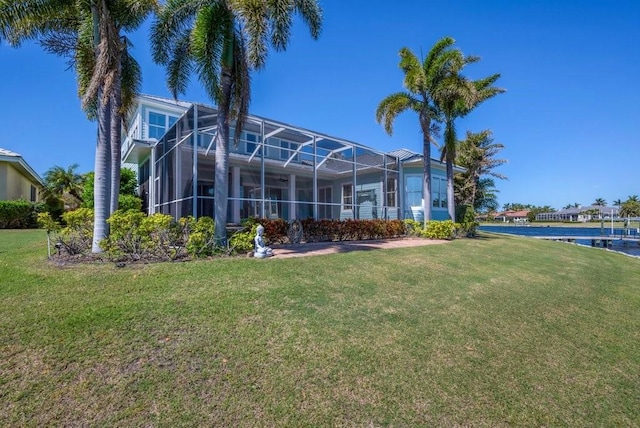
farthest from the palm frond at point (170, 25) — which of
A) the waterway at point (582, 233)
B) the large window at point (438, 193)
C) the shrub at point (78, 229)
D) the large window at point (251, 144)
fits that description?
the waterway at point (582, 233)

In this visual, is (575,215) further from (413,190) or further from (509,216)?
(413,190)

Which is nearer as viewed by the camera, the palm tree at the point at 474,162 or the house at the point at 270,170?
the house at the point at 270,170

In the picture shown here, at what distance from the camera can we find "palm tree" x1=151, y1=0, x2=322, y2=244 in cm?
815

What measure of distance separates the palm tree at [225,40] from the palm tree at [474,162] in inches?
1206

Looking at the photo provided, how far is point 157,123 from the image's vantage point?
1967 centimetres

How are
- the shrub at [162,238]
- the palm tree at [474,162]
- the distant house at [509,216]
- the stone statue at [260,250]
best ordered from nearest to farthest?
1. the shrub at [162,238]
2. the stone statue at [260,250]
3. the palm tree at [474,162]
4. the distant house at [509,216]

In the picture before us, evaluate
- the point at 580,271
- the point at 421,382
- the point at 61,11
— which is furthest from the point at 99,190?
the point at 580,271

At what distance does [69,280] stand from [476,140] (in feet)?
127

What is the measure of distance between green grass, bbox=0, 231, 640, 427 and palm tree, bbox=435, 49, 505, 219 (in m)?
11.5

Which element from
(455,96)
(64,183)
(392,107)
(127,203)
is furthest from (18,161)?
(455,96)

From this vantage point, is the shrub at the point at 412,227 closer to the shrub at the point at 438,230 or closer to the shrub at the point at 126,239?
the shrub at the point at 438,230

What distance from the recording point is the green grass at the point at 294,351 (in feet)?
9.89

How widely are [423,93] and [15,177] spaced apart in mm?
25966

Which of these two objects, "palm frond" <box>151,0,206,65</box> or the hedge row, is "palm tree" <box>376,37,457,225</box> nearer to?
the hedge row
